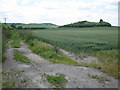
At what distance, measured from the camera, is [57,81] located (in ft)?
24.2

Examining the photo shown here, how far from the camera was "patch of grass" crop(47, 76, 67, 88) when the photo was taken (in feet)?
22.7

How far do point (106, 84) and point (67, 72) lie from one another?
7.01 feet

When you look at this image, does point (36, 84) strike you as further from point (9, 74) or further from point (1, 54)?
point (1, 54)

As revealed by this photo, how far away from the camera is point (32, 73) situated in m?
8.53

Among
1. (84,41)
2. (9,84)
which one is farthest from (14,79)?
(84,41)

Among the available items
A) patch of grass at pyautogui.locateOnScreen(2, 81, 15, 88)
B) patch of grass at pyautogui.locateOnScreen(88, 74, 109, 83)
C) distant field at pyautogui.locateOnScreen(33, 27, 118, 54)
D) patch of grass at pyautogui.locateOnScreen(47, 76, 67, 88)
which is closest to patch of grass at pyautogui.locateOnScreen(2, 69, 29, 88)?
patch of grass at pyautogui.locateOnScreen(2, 81, 15, 88)

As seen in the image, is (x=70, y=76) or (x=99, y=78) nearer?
(x=99, y=78)

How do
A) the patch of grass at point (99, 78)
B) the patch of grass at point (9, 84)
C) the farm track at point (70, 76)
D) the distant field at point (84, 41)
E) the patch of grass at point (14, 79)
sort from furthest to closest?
the distant field at point (84, 41) < the patch of grass at point (99, 78) < the farm track at point (70, 76) < the patch of grass at point (14, 79) < the patch of grass at point (9, 84)

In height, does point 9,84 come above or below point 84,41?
below

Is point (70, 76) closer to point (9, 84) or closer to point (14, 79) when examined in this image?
point (14, 79)

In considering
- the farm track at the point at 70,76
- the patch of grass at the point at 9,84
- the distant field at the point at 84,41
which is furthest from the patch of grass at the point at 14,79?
the distant field at the point at 84,41

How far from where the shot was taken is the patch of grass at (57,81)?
22.7 ft

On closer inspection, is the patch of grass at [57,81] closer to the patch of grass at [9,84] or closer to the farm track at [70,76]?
the farm track at [70,76]

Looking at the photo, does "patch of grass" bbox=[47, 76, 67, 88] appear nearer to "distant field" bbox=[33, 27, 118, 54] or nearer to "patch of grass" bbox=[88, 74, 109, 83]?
"patch of grass" bbox=[88, 74, 109, 83]
